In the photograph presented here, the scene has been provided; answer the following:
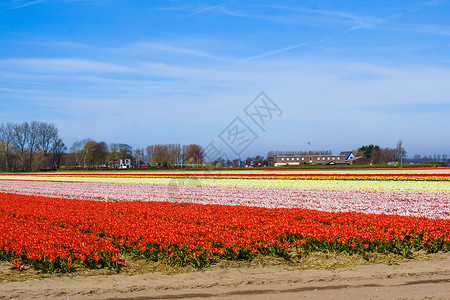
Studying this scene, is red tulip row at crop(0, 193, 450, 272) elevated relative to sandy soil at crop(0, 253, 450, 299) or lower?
elevated

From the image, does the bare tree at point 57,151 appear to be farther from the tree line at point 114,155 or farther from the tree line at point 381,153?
the tree line at point 381,153

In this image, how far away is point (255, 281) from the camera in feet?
24.6

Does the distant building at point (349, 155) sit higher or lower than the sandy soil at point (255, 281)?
higher

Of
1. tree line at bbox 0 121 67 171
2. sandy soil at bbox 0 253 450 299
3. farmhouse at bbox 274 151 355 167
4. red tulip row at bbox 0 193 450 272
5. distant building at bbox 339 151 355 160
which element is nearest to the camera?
sandy soil at bbox 0 253 450 299

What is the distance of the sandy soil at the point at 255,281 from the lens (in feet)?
22.5

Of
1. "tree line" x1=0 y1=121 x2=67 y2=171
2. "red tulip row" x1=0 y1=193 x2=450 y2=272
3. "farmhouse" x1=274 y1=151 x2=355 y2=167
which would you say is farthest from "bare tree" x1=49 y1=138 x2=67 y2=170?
"red tulip row" x1=0 y1=193 x2=450 y2=272

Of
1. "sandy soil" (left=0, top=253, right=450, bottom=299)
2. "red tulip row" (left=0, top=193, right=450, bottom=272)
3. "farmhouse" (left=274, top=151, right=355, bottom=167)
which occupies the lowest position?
"sandy soil" (left=0, top=253, right=450, bottom=299)

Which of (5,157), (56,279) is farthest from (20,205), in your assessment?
(5,157)

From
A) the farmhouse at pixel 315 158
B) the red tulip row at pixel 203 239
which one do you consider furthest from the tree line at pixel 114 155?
the red tulip row at pixel 203 239

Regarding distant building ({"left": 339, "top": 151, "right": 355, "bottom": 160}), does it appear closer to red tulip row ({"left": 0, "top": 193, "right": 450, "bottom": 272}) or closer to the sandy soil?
red tulip row ({"left": 0, "top": 193, "right": 450, "bottom": 272})

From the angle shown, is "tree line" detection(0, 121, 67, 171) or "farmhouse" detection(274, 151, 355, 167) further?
"farmhouse" detection(274, 151, 355, 167)

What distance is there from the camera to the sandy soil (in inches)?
271

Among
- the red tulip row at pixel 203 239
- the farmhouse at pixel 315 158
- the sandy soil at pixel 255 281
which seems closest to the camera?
the sandy soil at pixel 255 281

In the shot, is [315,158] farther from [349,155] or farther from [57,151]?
[57,151]
